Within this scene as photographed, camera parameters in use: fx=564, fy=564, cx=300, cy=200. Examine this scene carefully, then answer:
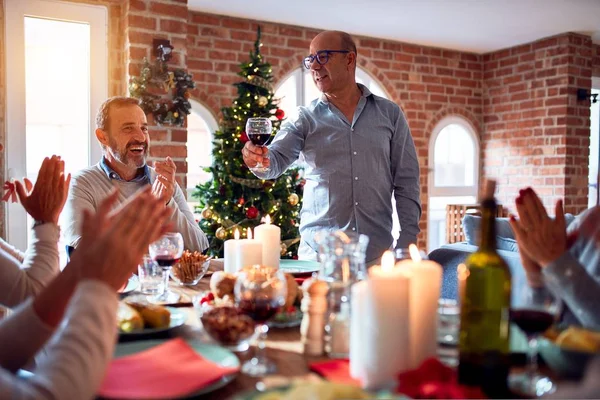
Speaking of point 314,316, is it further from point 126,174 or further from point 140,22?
point 140,22

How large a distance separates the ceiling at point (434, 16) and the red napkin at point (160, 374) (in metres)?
3.92

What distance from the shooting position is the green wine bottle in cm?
89

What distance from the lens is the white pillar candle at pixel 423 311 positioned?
0.97 meters

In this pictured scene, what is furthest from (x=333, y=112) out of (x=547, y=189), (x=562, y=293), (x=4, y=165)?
(x=547, y=189)

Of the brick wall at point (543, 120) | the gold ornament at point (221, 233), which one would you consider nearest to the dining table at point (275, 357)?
the gold ornament at point (221, 233)

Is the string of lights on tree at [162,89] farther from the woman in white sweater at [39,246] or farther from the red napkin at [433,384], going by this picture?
the red napkin at [433,384]

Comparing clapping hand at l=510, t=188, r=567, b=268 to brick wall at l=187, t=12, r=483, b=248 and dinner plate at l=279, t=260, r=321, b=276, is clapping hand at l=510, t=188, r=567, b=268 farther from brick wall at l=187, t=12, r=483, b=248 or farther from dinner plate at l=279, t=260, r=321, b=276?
brick wall at l=187, t=12, r=483, b=248

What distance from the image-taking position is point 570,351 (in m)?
0.89

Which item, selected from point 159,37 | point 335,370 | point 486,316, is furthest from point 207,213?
point 486,316

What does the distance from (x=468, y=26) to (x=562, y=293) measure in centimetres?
459

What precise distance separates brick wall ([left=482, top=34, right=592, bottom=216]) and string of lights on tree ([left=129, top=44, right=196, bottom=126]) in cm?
367

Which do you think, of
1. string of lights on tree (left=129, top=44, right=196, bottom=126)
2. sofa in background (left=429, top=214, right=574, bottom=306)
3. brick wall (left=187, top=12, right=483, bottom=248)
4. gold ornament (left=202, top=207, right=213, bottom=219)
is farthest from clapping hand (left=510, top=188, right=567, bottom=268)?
brick wall (left=187, top=12, right=483, bottom=248)

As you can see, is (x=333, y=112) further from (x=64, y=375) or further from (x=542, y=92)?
(x=542, y=92)

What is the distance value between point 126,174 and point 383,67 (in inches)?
144
